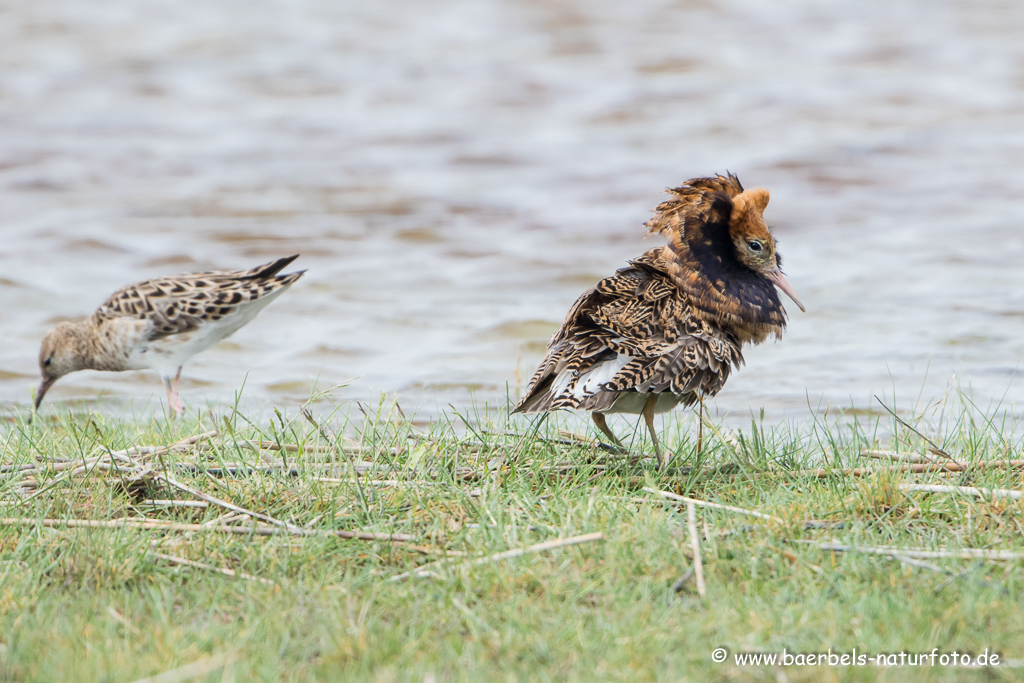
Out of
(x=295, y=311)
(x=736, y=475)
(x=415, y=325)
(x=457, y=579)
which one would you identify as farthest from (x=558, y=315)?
(x=457, y=579)

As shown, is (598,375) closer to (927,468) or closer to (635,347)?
(635,347)

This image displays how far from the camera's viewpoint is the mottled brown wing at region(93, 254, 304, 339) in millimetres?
8297

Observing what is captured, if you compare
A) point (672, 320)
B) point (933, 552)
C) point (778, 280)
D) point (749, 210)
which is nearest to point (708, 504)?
point (933, 552)

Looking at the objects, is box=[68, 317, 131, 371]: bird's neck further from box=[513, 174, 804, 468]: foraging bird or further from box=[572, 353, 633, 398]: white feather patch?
box=[572, 353, 633, 398]: white feather patch

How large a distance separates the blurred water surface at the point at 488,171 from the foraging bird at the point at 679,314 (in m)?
1.36

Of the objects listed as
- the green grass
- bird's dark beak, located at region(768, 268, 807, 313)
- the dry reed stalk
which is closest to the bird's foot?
the green grass

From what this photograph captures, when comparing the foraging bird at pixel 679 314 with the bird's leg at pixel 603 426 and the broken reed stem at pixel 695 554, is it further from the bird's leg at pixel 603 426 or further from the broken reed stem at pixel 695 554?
the broken reed stem at pixel 695 554

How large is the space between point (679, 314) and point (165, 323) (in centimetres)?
450

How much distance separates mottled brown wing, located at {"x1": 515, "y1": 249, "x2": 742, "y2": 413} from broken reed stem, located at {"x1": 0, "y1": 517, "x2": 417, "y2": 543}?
1.04m

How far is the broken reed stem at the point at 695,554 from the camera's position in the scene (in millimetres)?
4121

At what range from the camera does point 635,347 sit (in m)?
5.34

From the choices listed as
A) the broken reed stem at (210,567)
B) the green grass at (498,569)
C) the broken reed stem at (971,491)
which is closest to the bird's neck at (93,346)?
the green grass at (498,569)

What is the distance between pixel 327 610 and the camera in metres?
4.02

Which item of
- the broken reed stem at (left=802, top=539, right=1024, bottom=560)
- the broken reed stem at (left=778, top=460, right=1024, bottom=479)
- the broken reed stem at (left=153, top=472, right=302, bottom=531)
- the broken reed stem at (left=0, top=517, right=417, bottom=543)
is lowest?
the broken reed stem at (left=802, top=539, right=1024, bottom=560)
